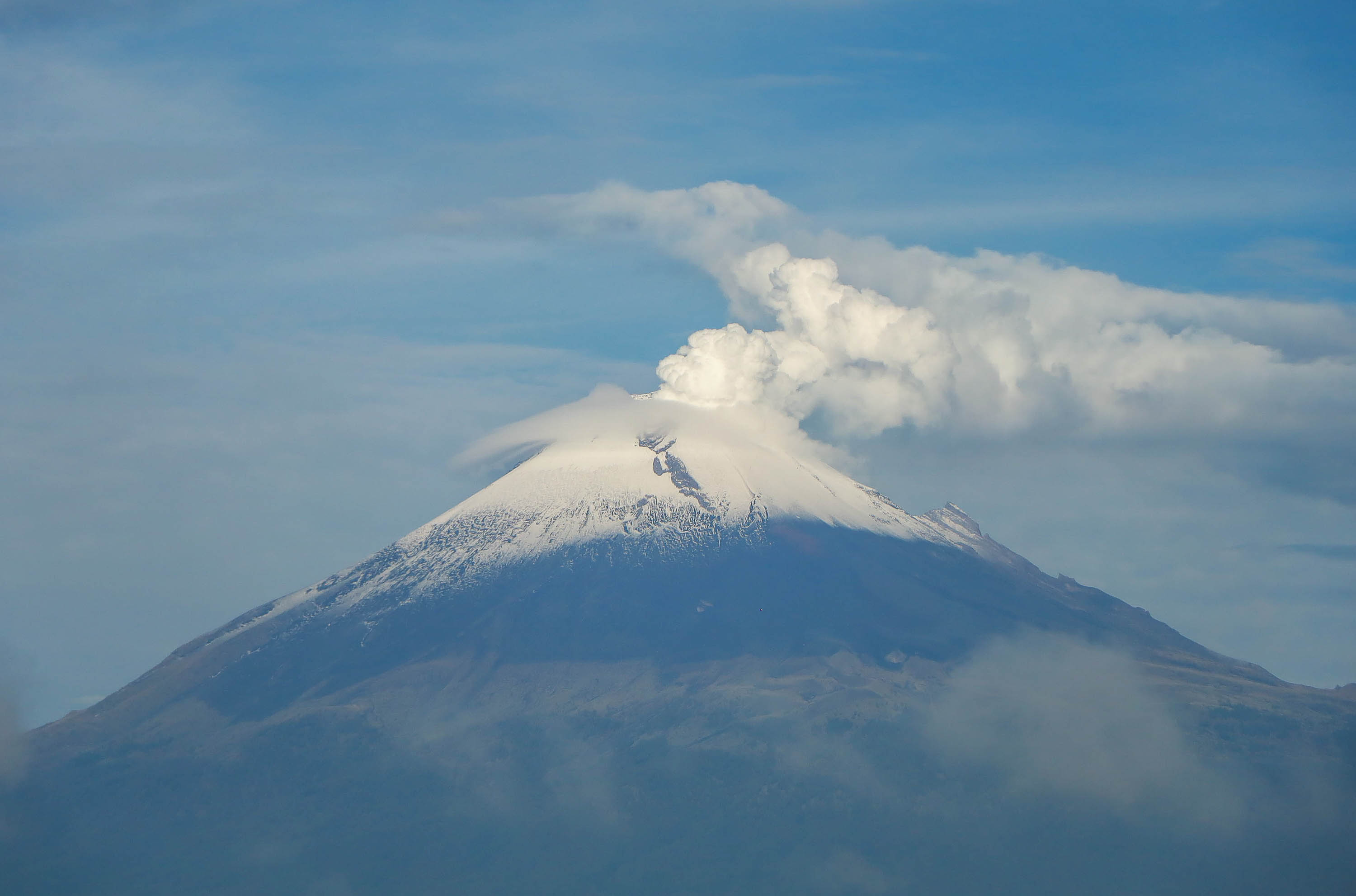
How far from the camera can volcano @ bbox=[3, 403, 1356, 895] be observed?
150750 millimetres

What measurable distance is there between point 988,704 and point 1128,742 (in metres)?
14.9

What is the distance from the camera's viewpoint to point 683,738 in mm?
161125

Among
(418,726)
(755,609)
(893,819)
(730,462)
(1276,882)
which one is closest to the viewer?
(1276,882)

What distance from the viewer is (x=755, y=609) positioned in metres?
179

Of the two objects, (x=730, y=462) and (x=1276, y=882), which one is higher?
(x=730, y=462)

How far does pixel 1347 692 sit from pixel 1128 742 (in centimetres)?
3596

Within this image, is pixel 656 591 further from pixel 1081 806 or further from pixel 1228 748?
pixel 1228 748

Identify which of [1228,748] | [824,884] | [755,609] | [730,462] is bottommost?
[824,884]

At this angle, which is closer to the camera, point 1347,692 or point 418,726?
point 418,726

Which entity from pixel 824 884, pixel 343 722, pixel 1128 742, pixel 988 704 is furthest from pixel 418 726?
pixel 1128 742

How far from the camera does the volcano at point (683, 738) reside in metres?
151

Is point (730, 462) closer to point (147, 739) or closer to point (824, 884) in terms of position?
point (824, 884)

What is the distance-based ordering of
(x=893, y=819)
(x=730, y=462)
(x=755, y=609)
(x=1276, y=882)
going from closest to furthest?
1. (x=1276, y=882)
2. (x=893, y=819)
3. (x=755, y=609)
4. (x=730, y=462)

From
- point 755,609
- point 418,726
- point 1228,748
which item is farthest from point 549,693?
point 1228,748
